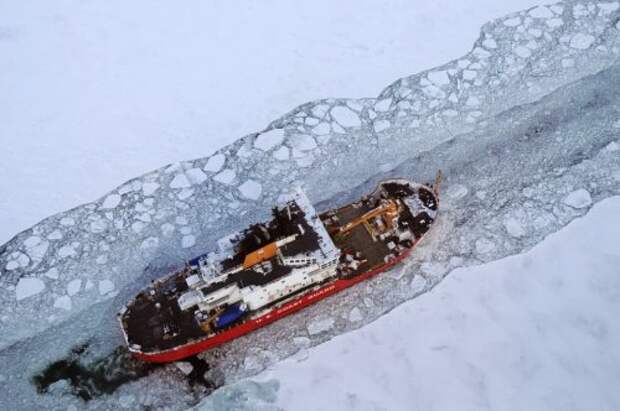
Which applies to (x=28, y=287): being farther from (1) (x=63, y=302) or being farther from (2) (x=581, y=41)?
(2) (x=581, y=41)

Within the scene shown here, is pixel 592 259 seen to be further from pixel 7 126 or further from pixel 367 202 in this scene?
pixel 7 126

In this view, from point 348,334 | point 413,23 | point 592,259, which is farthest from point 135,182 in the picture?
point 592,259

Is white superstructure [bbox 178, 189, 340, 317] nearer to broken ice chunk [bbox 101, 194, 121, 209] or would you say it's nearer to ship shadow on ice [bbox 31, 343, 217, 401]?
ship shadow on ice [bbox 31, 343, 217, 401]

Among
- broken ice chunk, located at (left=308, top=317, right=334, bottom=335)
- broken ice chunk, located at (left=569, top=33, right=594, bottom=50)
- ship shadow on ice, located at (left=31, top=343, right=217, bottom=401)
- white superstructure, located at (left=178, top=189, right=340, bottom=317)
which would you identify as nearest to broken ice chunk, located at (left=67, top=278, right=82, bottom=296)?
ship shadow on ice, located at (left=31, top=343, right=217, bottom=401)

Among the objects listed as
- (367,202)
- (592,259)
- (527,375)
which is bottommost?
(527,375)

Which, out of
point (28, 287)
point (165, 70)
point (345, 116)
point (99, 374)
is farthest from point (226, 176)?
point (99, 374)

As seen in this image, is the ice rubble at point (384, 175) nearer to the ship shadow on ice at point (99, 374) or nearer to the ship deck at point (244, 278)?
the ship shadow on ice at point (99, 374)

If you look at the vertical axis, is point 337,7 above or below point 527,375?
above

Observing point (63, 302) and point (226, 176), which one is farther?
point (226, 176)
